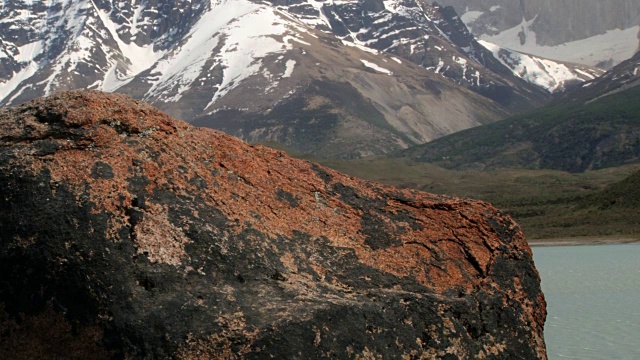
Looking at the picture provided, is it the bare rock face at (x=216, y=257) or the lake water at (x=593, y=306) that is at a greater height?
the bare rock face at (x=216, y=257)

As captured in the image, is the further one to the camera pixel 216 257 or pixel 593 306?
pixel 593 306

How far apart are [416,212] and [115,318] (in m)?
5.30

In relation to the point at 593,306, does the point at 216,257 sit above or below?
above

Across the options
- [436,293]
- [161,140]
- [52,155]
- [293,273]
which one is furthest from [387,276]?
[52,155]

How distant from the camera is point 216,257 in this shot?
392 inches

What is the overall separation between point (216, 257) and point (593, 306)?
42.0 metres

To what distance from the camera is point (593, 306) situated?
1865 inches

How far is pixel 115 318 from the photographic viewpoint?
9.23 metres

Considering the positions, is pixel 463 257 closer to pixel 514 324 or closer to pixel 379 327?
pixel 514 324

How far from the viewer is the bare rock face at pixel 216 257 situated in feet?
30.5

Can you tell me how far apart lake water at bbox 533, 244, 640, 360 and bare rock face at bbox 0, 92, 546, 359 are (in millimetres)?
18809

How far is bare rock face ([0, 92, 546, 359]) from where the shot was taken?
928 cm

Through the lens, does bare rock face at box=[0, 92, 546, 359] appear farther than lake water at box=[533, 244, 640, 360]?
No

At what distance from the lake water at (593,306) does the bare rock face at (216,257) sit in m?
18.8
